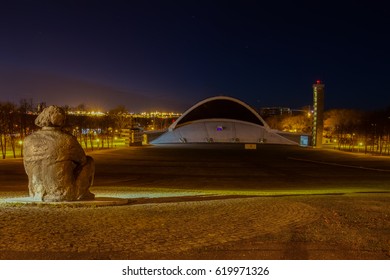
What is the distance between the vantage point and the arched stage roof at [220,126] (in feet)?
316

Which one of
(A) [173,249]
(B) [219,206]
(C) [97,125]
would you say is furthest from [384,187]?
(C) [97,125]

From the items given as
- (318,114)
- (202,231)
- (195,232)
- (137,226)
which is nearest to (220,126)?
A: (318,114)

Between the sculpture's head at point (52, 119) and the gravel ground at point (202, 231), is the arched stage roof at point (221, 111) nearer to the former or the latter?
the sculpture's head at point (52, 119)

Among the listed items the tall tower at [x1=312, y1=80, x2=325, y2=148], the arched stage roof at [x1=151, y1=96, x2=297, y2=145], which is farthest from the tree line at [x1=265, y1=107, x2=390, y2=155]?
the arched stage roof at [x1=151, y1=96, x2=297, y2=145]

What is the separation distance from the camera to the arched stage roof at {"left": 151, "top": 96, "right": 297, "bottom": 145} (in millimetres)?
96338

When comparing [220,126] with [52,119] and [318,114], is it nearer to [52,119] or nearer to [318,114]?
[318,114]

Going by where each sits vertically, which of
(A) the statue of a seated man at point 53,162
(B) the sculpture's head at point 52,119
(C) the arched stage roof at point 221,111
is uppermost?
Result: (C) the arched stage roof at point 221,111

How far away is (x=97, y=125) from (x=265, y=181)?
220ft

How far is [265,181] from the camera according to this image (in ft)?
90.1

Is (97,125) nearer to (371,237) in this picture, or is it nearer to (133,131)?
(133,131)

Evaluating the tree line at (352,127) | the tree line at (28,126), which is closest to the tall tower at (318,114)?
the tree line at (352,127)

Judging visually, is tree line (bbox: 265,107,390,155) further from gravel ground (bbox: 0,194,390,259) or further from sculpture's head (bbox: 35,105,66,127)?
sculpture's head (bbox: 35,105,66,127)

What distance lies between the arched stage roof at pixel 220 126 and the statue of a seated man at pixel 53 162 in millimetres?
79711

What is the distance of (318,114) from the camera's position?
75750 mm
